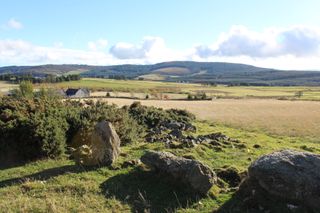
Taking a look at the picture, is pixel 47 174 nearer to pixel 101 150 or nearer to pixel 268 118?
pixel 101 150

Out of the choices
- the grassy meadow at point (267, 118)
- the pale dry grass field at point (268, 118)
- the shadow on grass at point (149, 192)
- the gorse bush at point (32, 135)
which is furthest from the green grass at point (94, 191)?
the pale dry grass field at point (268, 118)

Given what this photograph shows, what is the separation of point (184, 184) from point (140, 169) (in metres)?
2.32

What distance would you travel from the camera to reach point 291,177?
12648mm

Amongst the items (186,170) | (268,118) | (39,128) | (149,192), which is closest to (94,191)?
(149,192)

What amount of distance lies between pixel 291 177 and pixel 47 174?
29.9 ft

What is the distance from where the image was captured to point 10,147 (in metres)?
19.3

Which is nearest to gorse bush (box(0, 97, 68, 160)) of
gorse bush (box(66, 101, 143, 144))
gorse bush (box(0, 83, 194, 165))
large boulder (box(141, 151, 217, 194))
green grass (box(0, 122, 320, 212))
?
gorse bush (box(0, 83, 194, 165))

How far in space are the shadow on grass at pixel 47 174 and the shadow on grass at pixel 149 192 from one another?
2.01 meters

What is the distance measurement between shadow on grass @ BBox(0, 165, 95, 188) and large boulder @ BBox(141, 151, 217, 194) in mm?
2965

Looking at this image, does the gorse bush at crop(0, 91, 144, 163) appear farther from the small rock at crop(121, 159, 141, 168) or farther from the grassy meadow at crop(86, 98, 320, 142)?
the grassy meadow at crop(86, 98, 320, 142)

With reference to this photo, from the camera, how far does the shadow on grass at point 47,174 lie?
49.5 feet

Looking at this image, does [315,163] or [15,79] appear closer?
[315,163]

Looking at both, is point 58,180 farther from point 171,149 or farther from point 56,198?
point 171,149

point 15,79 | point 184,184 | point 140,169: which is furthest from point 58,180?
point 15,79
